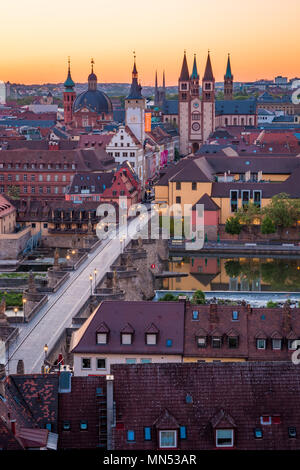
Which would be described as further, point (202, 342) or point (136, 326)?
point (136, 326)

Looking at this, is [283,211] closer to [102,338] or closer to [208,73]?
[102,338]

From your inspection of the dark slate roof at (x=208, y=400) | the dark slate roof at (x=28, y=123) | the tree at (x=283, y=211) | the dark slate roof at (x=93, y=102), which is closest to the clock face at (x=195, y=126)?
the dark slate roof at (x=93, y=102)

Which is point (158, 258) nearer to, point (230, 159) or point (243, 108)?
point (230, 159)

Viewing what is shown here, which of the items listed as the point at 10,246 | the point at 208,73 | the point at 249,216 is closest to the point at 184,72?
the point at 208,73

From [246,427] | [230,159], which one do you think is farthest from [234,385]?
[230,159]

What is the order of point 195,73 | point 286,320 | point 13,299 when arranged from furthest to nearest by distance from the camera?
point 195,73 → point 13,299 → point 286,320

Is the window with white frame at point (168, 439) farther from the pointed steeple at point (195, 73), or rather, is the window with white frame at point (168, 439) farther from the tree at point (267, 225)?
the pointed steeple at point (195, 73)
